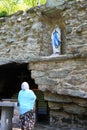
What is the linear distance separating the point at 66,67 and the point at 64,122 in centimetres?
171

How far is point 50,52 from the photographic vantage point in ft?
32.2

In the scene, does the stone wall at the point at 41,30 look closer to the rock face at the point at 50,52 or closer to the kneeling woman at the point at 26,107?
the rock face at the point at 50,52

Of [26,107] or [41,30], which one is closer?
[26,107]

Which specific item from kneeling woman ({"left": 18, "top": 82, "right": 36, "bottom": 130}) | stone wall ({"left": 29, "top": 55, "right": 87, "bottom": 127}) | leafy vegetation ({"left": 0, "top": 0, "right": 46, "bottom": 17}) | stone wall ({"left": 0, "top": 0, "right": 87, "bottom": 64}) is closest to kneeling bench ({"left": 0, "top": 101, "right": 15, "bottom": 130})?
kneeling woman ({"left": 18, "top": 82, "right": 36, "bottom": 130})

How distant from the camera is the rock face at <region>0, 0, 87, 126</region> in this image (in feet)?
26.7

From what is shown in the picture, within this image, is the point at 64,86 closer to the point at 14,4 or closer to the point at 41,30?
Answer: the point at 41,30

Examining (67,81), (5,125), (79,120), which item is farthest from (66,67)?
(5,125)

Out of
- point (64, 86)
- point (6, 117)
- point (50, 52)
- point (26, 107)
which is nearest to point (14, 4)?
point (50, 52)

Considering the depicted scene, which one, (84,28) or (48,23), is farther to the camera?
(48,23)

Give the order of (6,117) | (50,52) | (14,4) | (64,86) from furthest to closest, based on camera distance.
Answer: (14,4), (50,52), (64,86), (6,117)

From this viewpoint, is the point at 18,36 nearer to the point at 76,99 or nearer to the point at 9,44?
the point at 9,44

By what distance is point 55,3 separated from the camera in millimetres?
9344

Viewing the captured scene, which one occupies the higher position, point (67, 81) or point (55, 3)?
point (55, 3)

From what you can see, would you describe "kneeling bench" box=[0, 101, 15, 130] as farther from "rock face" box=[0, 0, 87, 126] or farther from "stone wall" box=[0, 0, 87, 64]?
"stone wall" box=[0, 0, 87, 64]
